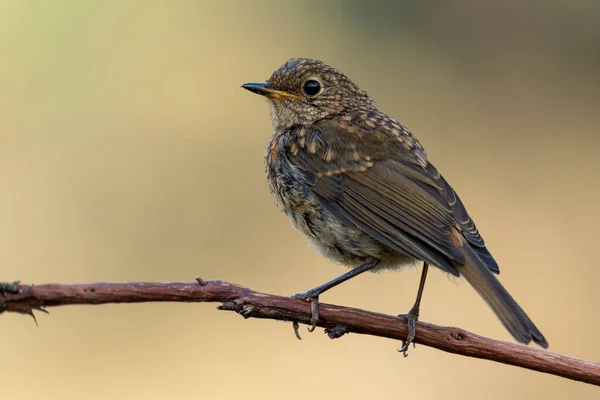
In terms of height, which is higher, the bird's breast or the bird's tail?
the bird's breast

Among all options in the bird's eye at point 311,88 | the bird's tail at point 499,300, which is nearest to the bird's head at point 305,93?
the bird's eye at point 311,88

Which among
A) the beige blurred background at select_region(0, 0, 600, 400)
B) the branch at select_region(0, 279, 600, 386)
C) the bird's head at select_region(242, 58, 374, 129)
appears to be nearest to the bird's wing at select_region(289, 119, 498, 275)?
the bird's head at select_region(242, 58, 374, 129)

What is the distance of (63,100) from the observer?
8227 millimetres

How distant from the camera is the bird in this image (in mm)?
3645

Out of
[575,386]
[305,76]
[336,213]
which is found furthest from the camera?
[575,386]

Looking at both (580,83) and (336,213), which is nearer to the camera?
(336,213)

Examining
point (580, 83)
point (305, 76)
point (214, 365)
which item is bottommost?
point (214, 365)

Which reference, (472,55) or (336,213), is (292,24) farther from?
(336,213)

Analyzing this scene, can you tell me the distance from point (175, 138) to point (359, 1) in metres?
2.52

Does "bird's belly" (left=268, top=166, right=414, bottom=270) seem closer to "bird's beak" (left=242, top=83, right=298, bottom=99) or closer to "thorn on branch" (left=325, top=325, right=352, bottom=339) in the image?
"bird's beak" (left=242, top=83, right=298, bottom=99)

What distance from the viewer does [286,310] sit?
300 centimetres

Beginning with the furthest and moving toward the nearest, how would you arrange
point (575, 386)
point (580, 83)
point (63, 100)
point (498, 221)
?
1. point (580, 83)
2. point (63, 100)
3. point (498, 221)
4. point (575, 386)

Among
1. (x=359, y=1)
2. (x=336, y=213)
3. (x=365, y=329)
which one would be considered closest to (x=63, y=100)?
(x=359, y=1)

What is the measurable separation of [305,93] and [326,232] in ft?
3.28
